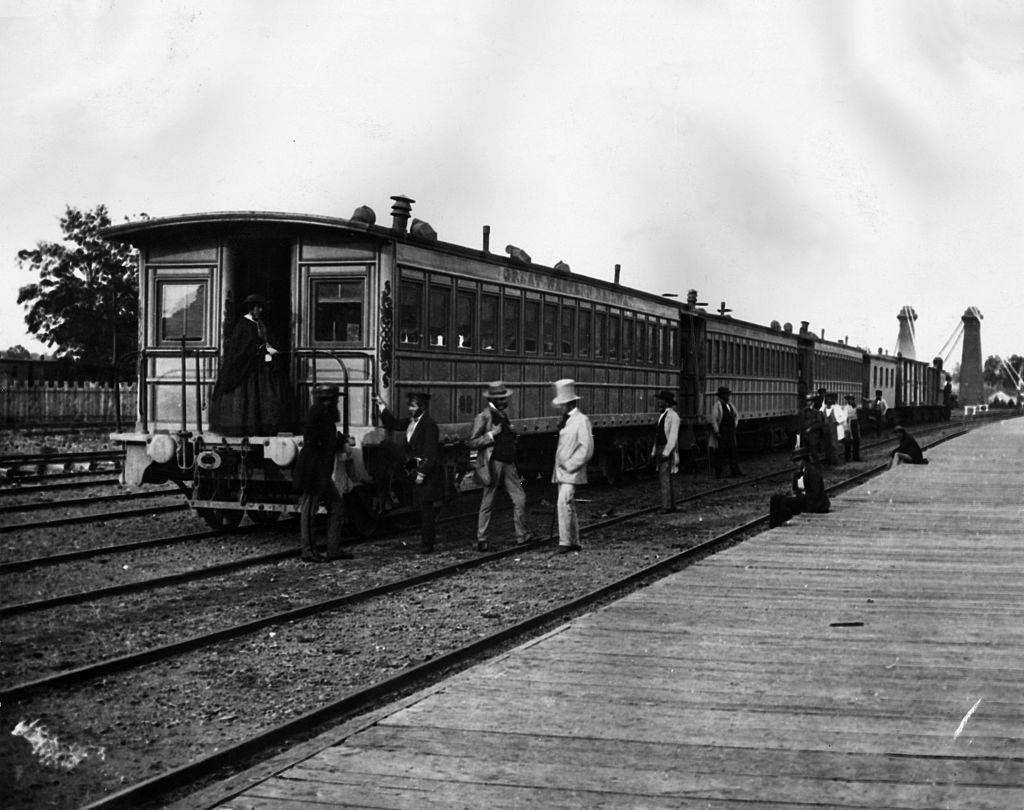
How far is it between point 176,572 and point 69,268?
39.9m

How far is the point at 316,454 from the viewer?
11508 millimetres

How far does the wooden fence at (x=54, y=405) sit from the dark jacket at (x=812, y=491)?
982 inches

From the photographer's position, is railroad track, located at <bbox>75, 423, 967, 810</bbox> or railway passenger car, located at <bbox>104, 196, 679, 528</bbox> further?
railway passenger car, located at <bbox>104, 196, 679, 528</bbox>

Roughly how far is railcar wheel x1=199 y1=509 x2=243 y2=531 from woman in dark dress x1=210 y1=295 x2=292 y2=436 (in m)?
1.41

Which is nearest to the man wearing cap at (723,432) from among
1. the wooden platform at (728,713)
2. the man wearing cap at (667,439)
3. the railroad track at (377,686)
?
the man wearing cap at (667,439)

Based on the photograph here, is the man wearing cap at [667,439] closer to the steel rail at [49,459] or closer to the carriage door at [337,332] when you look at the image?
the carriage door at [337,332]

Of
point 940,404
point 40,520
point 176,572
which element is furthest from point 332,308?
point 940,404

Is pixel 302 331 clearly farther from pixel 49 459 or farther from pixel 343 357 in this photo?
pixel 49 459

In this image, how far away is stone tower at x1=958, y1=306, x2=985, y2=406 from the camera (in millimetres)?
123062

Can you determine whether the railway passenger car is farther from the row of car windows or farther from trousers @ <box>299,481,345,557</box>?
trousers @ <box>299,481,345,557</box>

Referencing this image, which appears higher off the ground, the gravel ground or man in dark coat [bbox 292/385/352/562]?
man in dark coat [bbox 292/385/352/562]

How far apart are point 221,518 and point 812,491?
6.81 m

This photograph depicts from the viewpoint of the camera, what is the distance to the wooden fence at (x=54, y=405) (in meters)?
36.3

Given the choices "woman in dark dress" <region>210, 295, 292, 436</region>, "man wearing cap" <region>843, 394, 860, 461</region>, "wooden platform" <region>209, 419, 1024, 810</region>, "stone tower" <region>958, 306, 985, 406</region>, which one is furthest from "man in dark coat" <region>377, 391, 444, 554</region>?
"stone tower" <region>958, 306, 985, 406</region>
